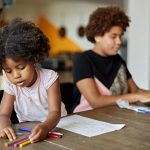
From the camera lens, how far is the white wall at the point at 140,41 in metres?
2.96

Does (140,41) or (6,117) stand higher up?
(140,41)

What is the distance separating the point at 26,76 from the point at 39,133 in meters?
0.22

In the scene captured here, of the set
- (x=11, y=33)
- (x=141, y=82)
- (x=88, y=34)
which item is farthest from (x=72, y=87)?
(x=141, y=82)

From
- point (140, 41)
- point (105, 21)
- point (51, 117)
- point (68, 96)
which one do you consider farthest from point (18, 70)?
point (140, 41)

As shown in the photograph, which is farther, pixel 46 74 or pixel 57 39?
pixel 57 39

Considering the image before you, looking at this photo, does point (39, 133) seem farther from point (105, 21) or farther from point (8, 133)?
point (105, 21)

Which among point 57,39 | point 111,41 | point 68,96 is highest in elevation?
point 111,41

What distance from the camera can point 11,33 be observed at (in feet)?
4.06

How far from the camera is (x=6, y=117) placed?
132 centimetres

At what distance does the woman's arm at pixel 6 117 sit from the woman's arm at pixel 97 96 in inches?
20.8

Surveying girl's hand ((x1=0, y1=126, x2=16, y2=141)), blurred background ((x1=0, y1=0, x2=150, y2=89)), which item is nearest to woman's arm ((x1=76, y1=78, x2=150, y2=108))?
girl's hand ((x1=0, y1=126, x2=16, y2=141))

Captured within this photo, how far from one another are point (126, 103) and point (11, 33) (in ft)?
2.19

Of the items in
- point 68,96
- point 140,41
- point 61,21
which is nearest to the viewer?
point 68,96

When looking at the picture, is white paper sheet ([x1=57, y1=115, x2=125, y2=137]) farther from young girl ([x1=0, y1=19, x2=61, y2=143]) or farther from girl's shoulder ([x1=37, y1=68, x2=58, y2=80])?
girl's shoulder ([x1=37, y1=68, x2=58, y2=80])
